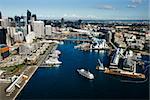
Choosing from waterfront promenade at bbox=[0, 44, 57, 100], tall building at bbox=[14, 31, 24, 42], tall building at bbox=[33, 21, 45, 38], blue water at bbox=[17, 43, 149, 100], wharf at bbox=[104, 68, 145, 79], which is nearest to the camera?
waterfront promenade at bbox=[0, 44, 57, 100]

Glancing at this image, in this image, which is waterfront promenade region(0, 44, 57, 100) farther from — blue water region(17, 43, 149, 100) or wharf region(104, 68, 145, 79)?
wharf region(104, 68, 145, 79)

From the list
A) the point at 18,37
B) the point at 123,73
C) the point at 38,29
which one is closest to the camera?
the point at 123,73

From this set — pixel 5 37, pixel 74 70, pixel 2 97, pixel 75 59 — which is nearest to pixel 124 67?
pixel 74 70

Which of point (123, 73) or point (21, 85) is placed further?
point (123, 73)

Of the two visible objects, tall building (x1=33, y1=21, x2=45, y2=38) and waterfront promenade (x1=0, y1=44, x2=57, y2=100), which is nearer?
waterfront promenade (x1=0, y1=44, x2=57, y2=100)

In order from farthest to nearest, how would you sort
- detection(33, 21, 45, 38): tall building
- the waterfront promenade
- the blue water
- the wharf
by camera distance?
1. detection(33, 21, 45, 38): tall building
2. the wharf
3. the blue water
4. the waterfront promenade

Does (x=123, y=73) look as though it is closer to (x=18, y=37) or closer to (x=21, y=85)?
(x=21, y=85)

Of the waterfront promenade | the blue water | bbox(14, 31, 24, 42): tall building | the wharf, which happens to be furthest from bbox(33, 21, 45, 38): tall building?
the wharf

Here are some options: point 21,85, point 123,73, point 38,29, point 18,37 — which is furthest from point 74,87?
point 38,29

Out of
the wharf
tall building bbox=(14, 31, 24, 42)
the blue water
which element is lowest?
the blue water
